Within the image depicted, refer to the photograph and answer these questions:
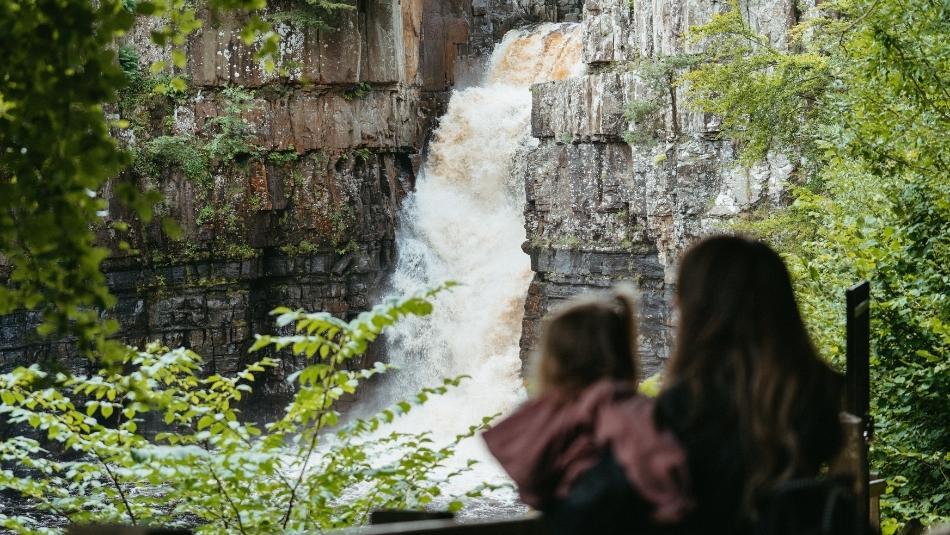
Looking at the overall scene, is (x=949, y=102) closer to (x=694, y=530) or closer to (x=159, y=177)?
(x=694, y=530)

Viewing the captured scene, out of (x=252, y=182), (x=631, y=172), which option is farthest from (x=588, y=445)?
(x=252, y=182)

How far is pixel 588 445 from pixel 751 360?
0.41 m

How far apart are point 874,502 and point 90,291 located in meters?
3.13

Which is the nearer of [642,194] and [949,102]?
[949,102]

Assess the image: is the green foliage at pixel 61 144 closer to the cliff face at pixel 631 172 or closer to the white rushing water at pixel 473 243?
the cliff face at pixel 631 172

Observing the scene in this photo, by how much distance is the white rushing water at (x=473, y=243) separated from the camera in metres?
24.6

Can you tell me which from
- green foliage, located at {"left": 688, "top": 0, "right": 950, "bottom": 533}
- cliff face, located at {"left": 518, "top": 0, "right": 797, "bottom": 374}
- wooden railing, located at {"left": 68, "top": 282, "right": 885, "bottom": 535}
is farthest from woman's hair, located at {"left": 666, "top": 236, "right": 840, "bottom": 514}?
cliff face, located at {"left": 518, "top": 0, "right": 797, "bottom": 374}

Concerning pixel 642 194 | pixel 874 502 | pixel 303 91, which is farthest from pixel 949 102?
pixel 303 91

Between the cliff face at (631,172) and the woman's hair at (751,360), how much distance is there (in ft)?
49.6

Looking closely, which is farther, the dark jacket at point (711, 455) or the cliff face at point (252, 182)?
the cliff face at point (252, 182)

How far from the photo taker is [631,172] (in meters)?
21.9

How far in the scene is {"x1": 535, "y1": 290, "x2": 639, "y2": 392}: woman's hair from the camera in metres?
2.32

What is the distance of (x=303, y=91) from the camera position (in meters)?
24.2

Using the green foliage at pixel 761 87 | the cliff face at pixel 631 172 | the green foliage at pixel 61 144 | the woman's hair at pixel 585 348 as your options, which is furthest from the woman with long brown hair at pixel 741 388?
the cliff face at pixel 631 172
